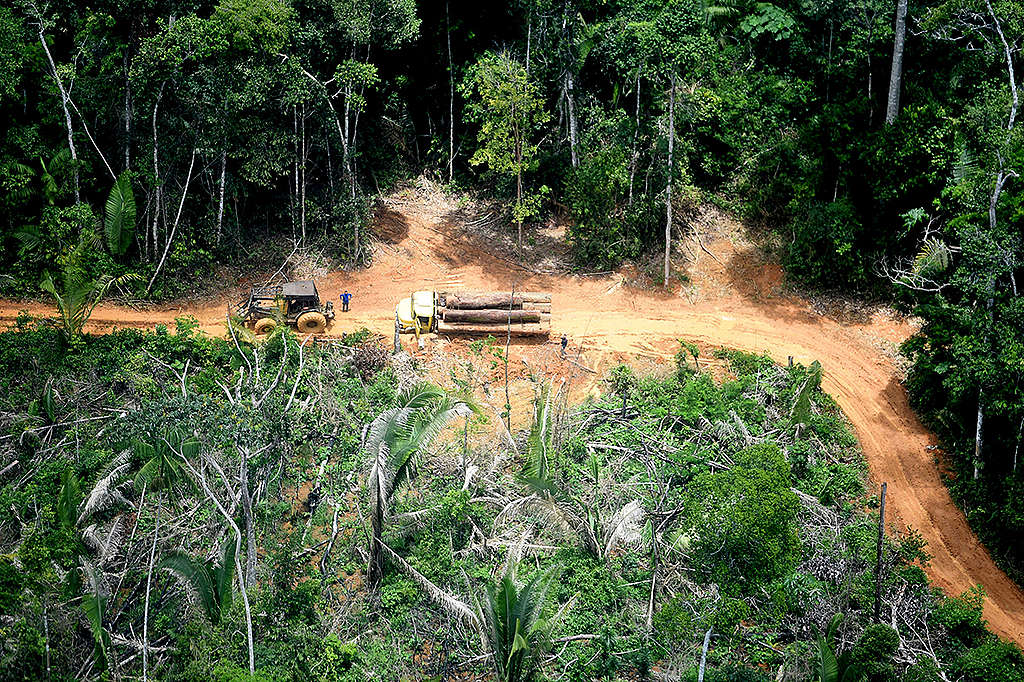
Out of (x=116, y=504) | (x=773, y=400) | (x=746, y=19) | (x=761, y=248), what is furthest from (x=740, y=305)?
(x=116, y=504)

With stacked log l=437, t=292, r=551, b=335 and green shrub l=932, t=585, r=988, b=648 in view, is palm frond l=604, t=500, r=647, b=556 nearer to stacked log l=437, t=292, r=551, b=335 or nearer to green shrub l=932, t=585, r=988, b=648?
green shrub l=932, t=585, r=988, b=648

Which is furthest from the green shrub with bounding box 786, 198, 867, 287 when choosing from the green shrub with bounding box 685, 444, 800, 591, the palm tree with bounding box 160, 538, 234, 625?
the palm tree with bounding box 160, 538, 234, 625

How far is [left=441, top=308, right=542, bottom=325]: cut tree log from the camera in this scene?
985 inches

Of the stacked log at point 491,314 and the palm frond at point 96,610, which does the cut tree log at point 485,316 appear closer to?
the stacked log at point 491,314

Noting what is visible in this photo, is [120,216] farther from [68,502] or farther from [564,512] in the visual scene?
[564,512]

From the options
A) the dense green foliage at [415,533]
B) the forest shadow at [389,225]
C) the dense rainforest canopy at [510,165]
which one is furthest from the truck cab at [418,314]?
the forest shadow at [389,225]

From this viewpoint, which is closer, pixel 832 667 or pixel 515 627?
pixel 515 627

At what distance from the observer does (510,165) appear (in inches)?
1085

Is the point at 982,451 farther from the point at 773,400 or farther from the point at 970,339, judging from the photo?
the point at 773,400

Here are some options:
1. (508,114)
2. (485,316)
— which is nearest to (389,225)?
(508,114)

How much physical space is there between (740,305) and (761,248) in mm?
1968

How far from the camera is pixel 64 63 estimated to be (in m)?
26.2

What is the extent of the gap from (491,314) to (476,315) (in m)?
0.32

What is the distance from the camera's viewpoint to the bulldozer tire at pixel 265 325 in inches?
987
